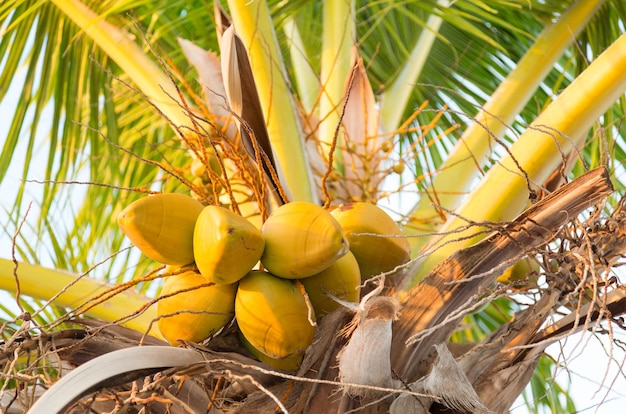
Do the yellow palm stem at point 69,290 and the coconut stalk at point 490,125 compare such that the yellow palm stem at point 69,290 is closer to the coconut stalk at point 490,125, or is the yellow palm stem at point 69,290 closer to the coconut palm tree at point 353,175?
the coconut palm tree at point 353,175

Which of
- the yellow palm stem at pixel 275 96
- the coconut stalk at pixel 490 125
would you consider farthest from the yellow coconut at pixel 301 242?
the coconut stalk at pixel 490 125

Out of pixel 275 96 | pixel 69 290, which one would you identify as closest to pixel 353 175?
pixel 275 96

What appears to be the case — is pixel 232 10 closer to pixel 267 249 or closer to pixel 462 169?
pixel 462 169

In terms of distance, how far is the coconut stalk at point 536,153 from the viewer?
1.41 m

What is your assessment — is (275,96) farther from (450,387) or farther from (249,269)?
(450,387)

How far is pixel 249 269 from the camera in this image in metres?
1.11

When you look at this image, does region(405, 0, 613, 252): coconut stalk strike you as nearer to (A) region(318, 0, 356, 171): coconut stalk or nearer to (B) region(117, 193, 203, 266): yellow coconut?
(A) region(318, 0, 356, 171): coconut stalk

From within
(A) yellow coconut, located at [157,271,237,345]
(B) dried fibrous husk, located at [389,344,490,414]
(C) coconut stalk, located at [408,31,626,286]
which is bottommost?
(B) dried fibrous husk, located at [389,344,490,414]

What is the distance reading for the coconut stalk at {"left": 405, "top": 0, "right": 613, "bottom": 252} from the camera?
5.97ft

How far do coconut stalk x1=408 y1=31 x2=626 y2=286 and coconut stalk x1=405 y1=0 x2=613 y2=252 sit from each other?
26 centimetres

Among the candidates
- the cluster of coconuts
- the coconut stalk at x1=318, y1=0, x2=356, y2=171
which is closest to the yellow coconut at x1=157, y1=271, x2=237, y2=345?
the cluster of coconuts

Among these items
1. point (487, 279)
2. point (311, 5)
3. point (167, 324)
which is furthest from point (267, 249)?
point (311, 5)

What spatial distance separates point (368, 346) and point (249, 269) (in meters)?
0.20

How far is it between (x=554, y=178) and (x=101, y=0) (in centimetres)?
136
